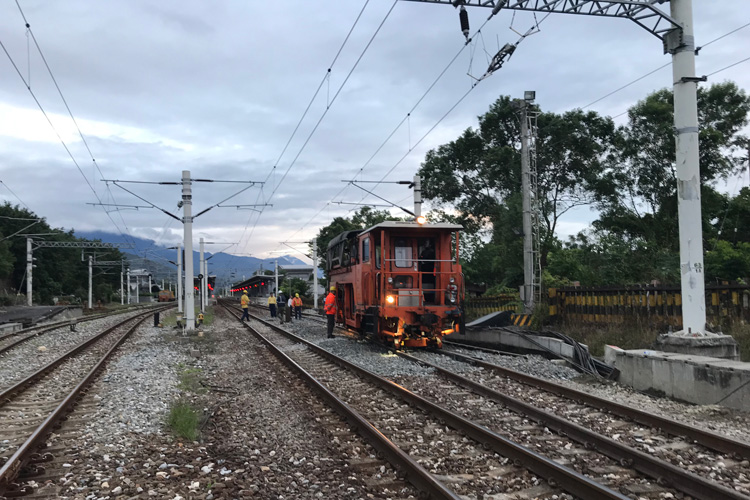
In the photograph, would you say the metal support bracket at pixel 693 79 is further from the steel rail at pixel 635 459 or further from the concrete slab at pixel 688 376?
the steel rail at pixel 635 459

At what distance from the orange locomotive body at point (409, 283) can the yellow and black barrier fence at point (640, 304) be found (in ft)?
12.6

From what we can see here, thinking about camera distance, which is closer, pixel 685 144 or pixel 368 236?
pixel 685 144

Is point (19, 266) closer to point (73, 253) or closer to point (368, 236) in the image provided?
point (73, 253)

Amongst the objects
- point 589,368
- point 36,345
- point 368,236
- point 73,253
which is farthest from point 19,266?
point 589,368

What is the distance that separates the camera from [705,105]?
95.2ft

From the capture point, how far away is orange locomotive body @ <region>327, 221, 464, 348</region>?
47.7 ft

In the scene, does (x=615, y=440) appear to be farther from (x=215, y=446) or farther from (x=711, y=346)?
(x=711, y=346)

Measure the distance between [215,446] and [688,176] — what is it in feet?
30.1

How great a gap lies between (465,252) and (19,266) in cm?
5720

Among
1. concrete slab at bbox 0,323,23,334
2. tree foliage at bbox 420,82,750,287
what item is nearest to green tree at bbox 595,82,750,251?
tree foliage at bbox 420,82,750,287

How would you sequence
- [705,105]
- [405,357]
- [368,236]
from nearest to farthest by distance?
[405,357], [368,236], [705,105]

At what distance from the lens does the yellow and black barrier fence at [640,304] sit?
12445 millimetres

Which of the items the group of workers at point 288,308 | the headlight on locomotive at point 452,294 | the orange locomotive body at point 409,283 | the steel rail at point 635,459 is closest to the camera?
the steel rail at point 635,459

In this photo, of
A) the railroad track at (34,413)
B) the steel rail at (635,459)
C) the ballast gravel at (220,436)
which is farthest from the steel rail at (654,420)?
the railroad track at (34,413)
